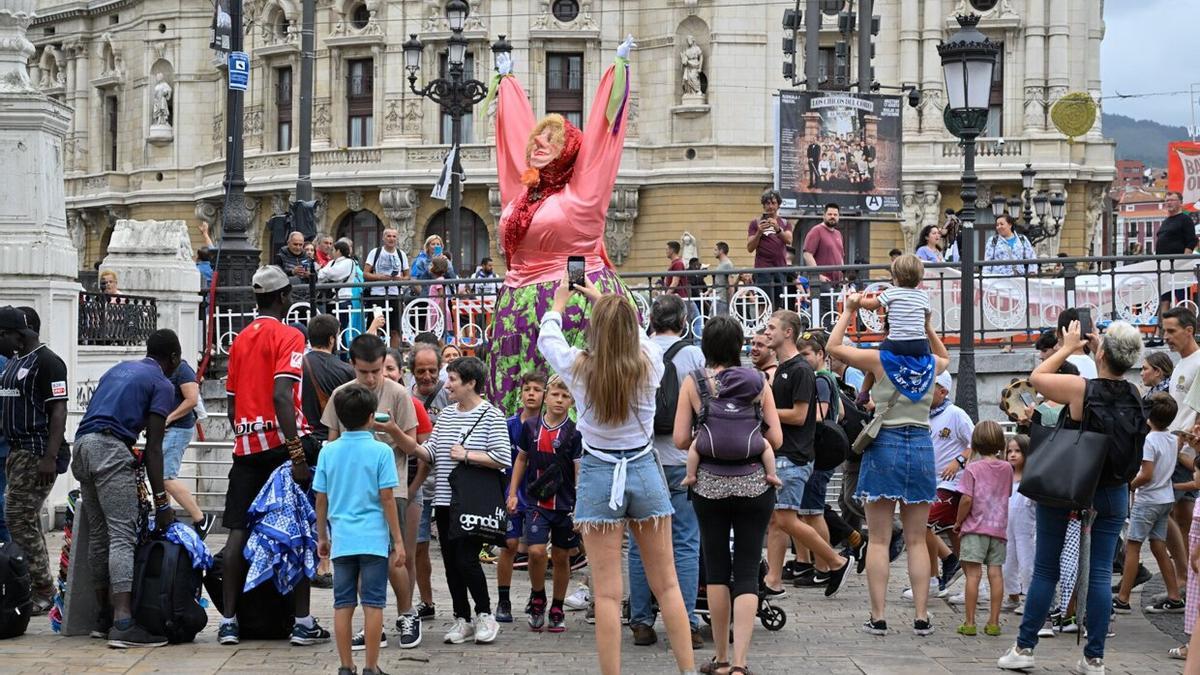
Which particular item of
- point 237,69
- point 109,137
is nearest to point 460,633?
point 237,69

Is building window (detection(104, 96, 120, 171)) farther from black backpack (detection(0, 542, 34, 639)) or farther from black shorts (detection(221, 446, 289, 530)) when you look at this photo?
black shorts (detection(221, 446, 289, 530))

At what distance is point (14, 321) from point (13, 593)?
1591mm

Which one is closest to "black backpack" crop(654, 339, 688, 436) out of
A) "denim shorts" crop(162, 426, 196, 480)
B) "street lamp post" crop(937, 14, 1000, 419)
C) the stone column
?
"denim shorts" crop(162, 426, 196, 480)

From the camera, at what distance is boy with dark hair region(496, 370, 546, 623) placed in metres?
10.6

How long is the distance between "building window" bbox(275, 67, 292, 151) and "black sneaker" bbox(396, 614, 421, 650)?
40199 millimetres

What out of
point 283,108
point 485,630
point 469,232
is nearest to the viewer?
point 485,630

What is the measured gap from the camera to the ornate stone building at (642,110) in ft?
143

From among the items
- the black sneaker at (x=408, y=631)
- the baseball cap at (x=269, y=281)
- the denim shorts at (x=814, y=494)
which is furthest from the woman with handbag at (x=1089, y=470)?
the baseball cap at (x=269, y=281)

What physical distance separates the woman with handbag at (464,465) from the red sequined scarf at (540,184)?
1.88 m

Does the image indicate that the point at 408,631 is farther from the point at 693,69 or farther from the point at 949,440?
the point at 693,69

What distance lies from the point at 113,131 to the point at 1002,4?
2670 cm

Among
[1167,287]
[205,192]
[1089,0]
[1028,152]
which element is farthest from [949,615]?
[205,192]

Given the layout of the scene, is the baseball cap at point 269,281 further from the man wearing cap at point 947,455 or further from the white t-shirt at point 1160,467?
the white t-shirt at point 1160,467

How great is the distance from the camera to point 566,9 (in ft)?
150
